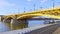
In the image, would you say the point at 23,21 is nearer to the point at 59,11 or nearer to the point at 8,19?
the point at 8,19

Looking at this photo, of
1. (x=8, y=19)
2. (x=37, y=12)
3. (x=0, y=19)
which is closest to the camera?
(x=37, y=12)

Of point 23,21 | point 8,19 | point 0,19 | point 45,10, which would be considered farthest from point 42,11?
point 0,19

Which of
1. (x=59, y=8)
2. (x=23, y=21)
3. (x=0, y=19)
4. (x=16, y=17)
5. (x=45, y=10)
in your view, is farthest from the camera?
(x=0, y=19)

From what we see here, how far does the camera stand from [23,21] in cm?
8606

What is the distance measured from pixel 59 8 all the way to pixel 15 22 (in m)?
41.8

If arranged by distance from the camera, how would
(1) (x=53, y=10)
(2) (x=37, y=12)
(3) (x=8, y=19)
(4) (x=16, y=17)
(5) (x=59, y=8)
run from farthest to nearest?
A: (3) (x=8, y=19), (4) (x=16, y=17), (2) (x=37, y=12), (1) (x=53, y=10), (5) (x=59, y=8)

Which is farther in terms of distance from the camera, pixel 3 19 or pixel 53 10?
Answer: pixel 3 19

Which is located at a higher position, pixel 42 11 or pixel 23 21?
pixel 42 11

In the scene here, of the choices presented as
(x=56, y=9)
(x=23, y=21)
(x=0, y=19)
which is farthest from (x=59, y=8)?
(x=0, y=19)

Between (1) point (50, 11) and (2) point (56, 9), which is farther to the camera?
(1) point (50, 11)

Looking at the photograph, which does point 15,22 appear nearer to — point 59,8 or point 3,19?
point 3,19

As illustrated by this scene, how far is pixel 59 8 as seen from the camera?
40.6m

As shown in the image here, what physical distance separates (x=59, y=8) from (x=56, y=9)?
1778mm

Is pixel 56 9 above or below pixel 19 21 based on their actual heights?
above
